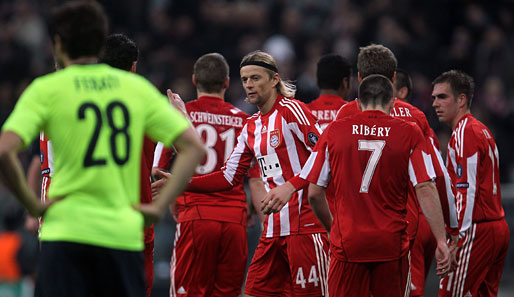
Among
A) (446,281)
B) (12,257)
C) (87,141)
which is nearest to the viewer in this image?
(87,141)

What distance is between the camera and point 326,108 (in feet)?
28.8

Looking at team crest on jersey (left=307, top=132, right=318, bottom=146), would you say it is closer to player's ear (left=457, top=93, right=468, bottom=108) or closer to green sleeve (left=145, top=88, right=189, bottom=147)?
player's ear (left=457, top=93, right=468, bottom=108)

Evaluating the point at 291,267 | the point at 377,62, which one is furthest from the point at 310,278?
the point at 377,62

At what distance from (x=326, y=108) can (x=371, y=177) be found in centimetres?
274

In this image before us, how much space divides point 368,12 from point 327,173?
1121 centimetres

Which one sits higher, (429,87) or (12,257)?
(429,87)

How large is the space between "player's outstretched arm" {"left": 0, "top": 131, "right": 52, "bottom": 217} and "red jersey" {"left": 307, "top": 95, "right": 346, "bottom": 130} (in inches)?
189

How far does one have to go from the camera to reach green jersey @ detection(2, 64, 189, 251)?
14.0 feet

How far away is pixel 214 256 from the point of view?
27.5 feet

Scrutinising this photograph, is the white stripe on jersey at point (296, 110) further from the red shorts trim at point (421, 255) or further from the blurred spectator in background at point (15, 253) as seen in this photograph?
the blurred spectator in background at point (15, 253)

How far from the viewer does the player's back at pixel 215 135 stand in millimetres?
8414

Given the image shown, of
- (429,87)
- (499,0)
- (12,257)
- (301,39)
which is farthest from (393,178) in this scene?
(499,0)

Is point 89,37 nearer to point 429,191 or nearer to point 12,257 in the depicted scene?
point 429,191

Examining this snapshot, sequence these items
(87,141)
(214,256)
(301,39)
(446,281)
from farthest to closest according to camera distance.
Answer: (301,39) → (214,256) → (446,281) → (87,141)
